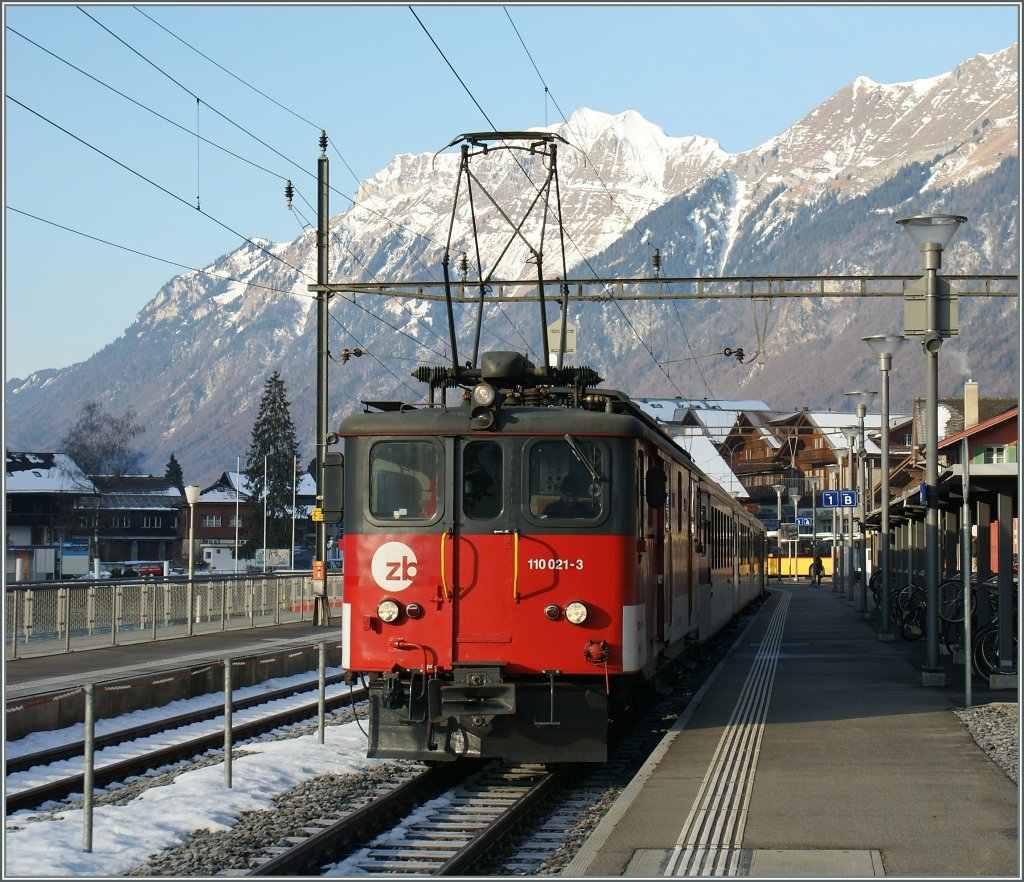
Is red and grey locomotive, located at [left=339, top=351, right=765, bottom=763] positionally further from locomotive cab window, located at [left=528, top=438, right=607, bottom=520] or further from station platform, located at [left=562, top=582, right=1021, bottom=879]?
station platform, located at [left=562, top=582, right=1021, bottom=879]

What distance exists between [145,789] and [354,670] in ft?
6.09

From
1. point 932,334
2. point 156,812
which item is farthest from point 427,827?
point 932,334

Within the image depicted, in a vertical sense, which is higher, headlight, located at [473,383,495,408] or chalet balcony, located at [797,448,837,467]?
chalet balcony, located at [797,448,837,467]

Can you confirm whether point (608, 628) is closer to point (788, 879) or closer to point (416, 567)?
point (416, 567)

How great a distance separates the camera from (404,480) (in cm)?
1236

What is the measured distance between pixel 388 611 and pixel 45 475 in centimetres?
9504

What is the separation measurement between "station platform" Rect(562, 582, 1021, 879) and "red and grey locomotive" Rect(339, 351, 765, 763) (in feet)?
3.37

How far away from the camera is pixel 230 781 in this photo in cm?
1153

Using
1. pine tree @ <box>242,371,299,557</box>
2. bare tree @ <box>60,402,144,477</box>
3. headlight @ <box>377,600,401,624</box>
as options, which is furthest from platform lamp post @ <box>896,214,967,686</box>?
bare tree @ <box>60,402,144,477</box>

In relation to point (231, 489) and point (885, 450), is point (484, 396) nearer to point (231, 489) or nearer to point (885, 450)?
point (885, 450)

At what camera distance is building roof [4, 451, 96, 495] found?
99.8 m

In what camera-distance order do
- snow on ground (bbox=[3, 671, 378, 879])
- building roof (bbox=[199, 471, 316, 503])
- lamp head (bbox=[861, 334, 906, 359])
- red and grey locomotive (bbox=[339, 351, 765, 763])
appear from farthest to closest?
building roof (bbox=[199, 471, 316, 503]) → lamp head (bbox=[861, 334, 906, 359]) → red and grey locomotive (bbox=[339, 351, 765, 763]) → snow on ground (bbox=[3, 671, 378, 879])

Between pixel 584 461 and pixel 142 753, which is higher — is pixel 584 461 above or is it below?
above

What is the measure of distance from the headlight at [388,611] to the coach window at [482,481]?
93 centimetres
